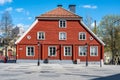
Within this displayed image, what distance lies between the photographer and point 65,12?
63156 mm

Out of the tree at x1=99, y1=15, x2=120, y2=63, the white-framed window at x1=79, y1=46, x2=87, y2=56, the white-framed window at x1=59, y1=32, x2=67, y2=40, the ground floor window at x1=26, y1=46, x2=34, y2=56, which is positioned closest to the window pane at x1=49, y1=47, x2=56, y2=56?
the white-framed window at x1=59, y1=32, x2=67, y2=40

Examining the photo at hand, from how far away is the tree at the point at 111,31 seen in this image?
8306cm

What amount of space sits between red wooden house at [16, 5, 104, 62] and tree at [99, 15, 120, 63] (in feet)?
70.5

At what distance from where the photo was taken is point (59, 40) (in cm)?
6222

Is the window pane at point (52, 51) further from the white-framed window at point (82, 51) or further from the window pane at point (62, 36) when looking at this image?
the white-framed window at point (82, 51)

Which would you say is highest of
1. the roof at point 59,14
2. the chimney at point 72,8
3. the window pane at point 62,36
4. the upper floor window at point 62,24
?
the chimney at point 72,8

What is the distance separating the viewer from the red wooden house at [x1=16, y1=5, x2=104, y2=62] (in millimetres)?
61594

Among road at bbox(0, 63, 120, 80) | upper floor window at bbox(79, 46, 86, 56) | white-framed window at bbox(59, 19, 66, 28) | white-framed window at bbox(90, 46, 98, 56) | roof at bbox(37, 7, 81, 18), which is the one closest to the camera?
road at bbox(0, 63, 120, 80)

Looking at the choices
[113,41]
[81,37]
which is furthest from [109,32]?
[81,37]

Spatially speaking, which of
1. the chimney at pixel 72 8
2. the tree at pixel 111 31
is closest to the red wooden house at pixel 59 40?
the chimney at pixel 72 8

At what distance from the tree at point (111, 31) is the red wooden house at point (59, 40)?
21499 mm

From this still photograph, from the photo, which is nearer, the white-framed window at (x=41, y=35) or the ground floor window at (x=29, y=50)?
the ground floor window at (x=29, y=50)

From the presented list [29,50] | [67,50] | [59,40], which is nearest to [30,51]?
[29,50]

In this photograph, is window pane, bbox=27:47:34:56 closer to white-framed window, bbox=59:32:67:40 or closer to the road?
white-framed window, bbox=59:32:67:40
